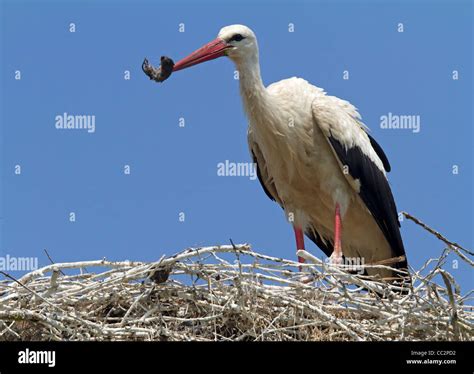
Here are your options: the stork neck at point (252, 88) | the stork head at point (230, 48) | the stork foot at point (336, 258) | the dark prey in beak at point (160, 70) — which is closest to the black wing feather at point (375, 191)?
the stork foot at point (336, 258)

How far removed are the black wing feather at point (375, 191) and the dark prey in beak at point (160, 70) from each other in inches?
51.5

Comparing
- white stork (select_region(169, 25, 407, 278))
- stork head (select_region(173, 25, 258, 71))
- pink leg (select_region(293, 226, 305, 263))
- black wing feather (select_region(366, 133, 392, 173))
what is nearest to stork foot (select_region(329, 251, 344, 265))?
white stork (select_region(169, 25, 407, 278))

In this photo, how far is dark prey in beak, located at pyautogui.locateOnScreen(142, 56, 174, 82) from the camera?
27.6 ft

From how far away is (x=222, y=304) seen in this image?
6676 mm

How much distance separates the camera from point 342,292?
6809mm

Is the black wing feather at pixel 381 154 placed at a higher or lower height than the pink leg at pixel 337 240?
higher

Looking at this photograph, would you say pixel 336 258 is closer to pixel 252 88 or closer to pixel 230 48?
pixel 252 88

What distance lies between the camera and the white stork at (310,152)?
8.73 metres

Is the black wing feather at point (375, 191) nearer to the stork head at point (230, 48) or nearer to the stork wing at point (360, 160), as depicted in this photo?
the stork wing at point (360, 160)

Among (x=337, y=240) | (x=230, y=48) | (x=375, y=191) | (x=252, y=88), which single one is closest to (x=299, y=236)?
(x=337, y=240)

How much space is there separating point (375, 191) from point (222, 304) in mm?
2681

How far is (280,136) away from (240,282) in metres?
2.35

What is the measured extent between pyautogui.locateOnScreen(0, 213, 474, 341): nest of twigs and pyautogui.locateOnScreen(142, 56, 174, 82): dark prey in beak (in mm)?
2022
